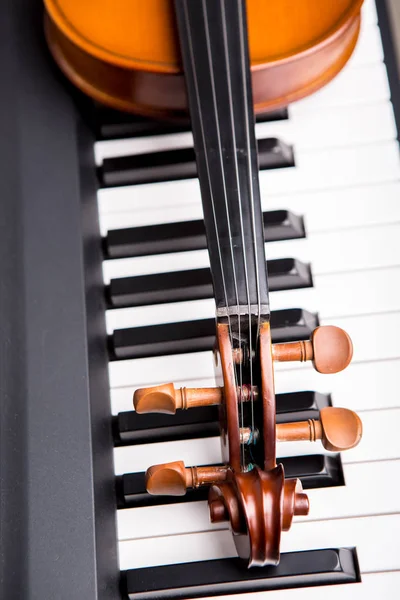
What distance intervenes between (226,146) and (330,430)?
37cm

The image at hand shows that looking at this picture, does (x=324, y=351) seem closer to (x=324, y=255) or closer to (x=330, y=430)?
(x=330, y=430)

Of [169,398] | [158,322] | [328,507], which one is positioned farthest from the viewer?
[158,322]

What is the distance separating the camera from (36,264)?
998 millimetres

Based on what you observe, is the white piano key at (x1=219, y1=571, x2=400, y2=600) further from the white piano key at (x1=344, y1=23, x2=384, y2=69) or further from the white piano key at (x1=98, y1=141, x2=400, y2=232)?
the white piano key at (x1=344, y1=23, x2=384, y2=69)

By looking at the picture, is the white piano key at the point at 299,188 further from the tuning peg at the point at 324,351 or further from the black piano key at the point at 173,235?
the tuning peg at the point at 324,351

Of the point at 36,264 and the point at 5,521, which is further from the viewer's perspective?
the point at 36,264

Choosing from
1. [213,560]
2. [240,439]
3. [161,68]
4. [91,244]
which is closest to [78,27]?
[161,68]

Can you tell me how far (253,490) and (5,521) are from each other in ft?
1.03

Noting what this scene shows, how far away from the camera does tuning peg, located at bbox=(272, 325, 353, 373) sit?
81cm

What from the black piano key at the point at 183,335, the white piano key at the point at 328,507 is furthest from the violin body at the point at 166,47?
the white piano key at the point at 328,507

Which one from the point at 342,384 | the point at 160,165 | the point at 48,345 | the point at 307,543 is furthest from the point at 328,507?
the point at 160,165

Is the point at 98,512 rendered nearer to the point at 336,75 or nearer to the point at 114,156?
the point at 114,156

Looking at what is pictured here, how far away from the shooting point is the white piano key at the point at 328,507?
0.90 m

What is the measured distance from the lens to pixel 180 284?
39.4 inches
